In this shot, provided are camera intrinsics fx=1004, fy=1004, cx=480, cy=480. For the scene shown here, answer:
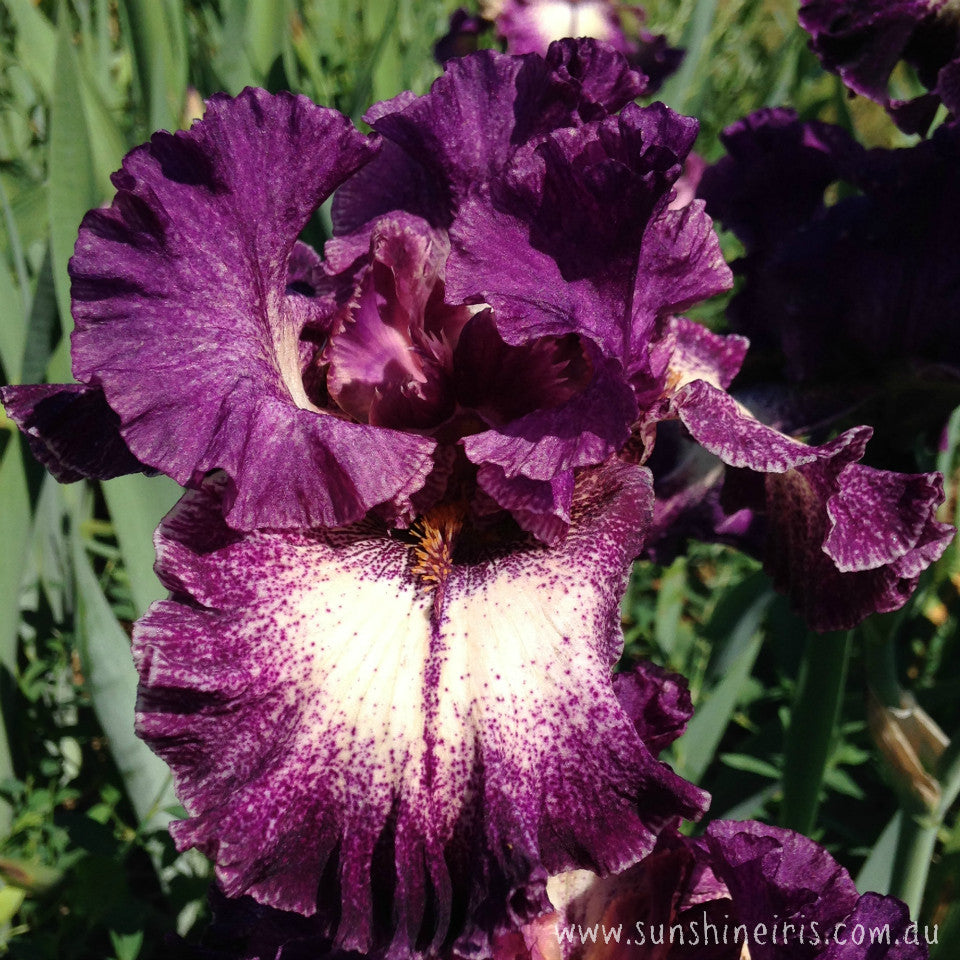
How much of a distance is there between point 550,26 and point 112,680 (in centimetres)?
261

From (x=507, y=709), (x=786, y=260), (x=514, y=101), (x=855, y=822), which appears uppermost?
(x=514, y=101)

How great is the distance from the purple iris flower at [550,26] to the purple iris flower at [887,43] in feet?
3.88

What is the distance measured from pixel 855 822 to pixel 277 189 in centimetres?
143

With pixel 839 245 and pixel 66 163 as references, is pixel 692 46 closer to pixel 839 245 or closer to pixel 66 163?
pixel 839 245

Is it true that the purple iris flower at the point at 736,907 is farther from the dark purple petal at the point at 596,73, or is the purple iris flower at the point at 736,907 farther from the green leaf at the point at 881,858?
the dark purple petal at the point at 596,73

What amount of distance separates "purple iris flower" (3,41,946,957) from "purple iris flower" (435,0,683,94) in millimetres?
1772

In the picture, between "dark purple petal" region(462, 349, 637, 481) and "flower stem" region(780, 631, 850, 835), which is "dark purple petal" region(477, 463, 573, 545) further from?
"flower stem" region(780, 631, 850, 835)

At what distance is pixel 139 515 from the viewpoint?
1.28 m

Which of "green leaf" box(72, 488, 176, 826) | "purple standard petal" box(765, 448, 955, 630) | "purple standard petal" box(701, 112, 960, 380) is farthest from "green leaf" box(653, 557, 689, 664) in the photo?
"green leaf" box(72, 488, 176, 826)

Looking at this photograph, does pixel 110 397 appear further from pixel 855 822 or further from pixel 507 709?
pixel 855 822

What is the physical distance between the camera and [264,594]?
2.60 ft

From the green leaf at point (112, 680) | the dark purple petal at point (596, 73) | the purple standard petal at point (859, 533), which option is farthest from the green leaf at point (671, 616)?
the dark purple petal at point (596, 73)

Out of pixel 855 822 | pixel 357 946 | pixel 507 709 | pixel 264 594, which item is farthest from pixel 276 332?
pixel 855 822

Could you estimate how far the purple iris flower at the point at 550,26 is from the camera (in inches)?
109
